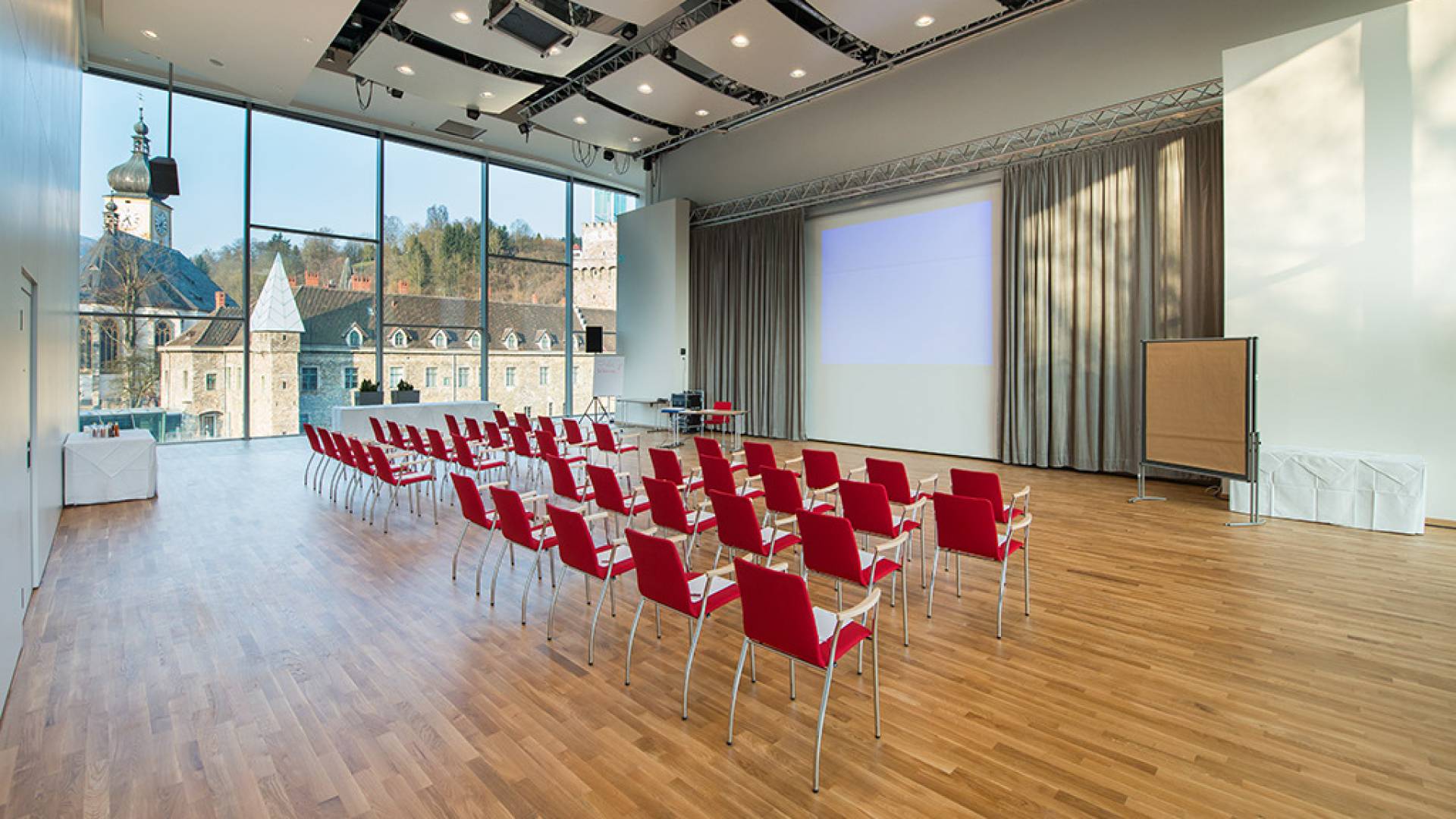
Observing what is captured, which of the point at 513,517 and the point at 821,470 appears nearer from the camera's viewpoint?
the point at 513,517

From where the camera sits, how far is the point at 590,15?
27.1 feet

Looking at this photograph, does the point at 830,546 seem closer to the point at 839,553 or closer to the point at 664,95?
the point at 839,553

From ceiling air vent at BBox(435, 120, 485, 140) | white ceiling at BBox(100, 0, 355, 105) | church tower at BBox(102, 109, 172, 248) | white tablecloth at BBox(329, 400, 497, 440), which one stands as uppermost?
ceiling air vent at BBox(435, 120, 485, 140)

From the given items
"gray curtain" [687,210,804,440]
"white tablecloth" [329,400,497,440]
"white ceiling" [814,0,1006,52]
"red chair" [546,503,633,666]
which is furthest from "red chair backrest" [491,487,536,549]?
"gray curtain" [687,210,804,440]

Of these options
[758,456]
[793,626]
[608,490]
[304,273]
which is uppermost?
[304,273]

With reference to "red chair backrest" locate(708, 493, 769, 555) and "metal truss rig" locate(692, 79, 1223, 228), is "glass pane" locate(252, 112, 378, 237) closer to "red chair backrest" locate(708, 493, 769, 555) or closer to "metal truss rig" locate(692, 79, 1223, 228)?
"metal truss rig" locate(692, 79, 1223, 228)

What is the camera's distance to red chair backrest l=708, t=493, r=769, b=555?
3.73 m

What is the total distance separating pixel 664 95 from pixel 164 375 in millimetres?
9124

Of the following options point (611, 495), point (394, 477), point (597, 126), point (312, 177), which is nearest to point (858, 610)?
→ point (611, 495)

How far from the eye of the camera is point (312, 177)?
11539 mm

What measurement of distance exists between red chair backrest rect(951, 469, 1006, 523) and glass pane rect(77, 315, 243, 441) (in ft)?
38.8

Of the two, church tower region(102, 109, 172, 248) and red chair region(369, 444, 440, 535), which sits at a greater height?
church tower region(102, 109, 172, 248)

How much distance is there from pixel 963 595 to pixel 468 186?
42.5 ft

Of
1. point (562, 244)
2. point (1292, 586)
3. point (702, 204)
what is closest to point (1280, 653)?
point (1292, 586)
